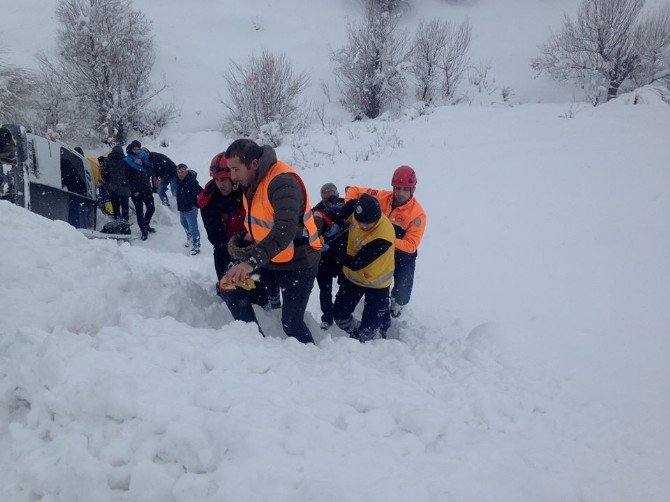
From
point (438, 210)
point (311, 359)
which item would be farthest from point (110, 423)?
point (438, 210)

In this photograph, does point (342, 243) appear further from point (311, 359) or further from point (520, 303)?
point (520, 303)

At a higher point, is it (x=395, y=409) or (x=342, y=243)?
(x=342, y=243)

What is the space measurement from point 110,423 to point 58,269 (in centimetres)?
161

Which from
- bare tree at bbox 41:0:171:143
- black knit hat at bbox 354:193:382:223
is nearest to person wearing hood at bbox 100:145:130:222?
black knit hat at bbox 354:193:382:223

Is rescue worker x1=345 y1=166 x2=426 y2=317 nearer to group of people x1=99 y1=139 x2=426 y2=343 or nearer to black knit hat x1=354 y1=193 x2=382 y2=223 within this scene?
group of people x1=99 y1=139 x2=426 y2=343

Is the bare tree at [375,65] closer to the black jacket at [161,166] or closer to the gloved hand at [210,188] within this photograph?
the black jacket at [161,166]

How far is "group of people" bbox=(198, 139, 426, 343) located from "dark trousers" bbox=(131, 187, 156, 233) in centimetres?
445

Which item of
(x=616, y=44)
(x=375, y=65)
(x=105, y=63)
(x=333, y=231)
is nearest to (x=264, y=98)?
(x=375, y=65)

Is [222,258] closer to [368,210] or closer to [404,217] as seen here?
[368,210]

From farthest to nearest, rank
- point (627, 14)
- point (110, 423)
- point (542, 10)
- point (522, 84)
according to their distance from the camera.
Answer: point (542, 10), point (522, 84), point (627, 14), point (110, 423)

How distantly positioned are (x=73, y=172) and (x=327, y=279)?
589 centimetres

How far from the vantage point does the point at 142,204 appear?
24.4 feet

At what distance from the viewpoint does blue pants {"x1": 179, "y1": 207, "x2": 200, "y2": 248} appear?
710 cm

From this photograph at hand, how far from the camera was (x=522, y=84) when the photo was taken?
61.3ft
